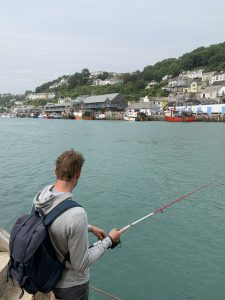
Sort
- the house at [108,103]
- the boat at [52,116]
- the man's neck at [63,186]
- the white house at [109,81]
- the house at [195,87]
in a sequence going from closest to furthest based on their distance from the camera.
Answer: the man's neck at [63,186] → the house at [108,103] → the house at [195,87] → the boat at [52,116] → the white house at [109,81]

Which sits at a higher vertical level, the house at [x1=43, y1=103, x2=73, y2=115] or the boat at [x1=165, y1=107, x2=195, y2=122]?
the house at [x1=43, y1=103, x2=73, y2=115]

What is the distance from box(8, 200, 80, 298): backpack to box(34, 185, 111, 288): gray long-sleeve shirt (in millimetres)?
41

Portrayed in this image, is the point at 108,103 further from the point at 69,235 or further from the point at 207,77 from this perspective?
the point at 69,235

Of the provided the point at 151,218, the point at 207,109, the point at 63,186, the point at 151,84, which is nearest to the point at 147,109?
the point at 207,109

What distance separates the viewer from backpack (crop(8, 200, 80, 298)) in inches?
91.0

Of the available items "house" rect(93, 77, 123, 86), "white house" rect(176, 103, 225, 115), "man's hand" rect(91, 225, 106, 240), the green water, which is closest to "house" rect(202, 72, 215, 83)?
"white house" rect(176, 103, 225, 115)

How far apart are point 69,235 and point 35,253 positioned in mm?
280

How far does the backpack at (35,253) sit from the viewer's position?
231cm

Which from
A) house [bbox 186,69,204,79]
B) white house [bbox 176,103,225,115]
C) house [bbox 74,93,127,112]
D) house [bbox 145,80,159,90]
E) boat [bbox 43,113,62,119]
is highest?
house [bbox 186,69,204,79]

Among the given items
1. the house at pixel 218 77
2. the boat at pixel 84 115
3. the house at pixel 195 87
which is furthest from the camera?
the house at pixel 195 87

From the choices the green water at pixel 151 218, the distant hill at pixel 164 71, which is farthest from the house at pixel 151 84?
the green water at pixel 151 218

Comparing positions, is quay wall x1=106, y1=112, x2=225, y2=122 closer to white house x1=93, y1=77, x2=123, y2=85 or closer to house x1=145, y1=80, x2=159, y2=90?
house x1=145, y1=80, x2=159, y2=90

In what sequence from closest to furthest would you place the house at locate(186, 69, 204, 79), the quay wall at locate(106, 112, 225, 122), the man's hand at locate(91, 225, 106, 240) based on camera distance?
the man's hand at locate(91, 225, 106, 240)
the quay wall at locate(106, 112, 225, 122)
the house at locate(186, 69, 204, 79)

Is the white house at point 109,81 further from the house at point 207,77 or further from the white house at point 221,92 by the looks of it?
the white house at point 221,92
